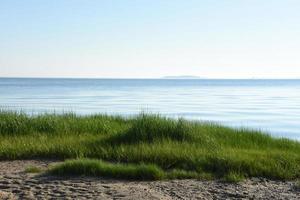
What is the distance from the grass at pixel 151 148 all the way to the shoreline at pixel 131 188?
40 centimetres

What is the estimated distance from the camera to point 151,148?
445 inches

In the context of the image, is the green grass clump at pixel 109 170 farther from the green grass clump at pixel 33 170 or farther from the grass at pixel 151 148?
the green grass clump at pixel 33 170

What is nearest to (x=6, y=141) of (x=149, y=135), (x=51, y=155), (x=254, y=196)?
(x=51, y=155)

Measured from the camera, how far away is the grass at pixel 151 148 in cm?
985

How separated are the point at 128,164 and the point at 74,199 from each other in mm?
2709

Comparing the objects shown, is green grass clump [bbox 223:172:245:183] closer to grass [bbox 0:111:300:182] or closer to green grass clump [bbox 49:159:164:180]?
grass [bbox 0:111:300:182]

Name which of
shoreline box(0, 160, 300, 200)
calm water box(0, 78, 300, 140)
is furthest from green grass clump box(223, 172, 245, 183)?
calm water box(0, 78, 300, 140)

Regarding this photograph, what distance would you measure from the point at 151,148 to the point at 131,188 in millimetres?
2806

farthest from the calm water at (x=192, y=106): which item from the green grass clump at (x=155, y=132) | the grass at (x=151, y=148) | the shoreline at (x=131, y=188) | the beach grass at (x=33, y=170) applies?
the beach grass at (x=33, y=170)

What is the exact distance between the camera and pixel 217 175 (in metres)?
9.73

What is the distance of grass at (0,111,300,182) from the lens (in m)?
9.85

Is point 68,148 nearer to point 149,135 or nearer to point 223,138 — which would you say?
point 149,135

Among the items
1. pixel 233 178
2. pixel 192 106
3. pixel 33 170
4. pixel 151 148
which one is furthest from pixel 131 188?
pixel 192 106

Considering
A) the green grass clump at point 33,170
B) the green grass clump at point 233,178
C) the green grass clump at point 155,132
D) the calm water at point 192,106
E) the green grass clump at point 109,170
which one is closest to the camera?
the green grass clump at point 233,178
